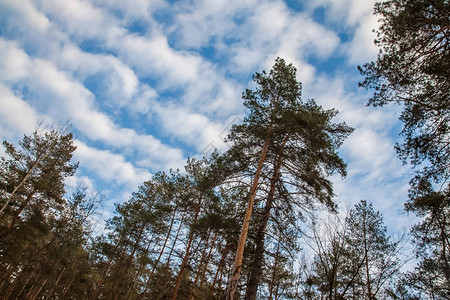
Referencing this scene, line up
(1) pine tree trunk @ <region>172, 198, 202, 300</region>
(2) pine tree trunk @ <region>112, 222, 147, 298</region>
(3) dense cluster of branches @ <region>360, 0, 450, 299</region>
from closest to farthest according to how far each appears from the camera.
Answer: (3) dense cluster of branches @ <region>360, 0, 450, 299</region>
(1) pine tree trunk @ <region>172, 198, 202, 300</region>
(2) pine tree trunk @ <region>112, 222, 147, 298</region>

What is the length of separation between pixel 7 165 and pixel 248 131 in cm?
1447

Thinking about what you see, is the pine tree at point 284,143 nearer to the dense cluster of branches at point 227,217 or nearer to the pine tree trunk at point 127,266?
the dense cluster of branches at point 227,217

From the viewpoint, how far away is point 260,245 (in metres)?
7.81

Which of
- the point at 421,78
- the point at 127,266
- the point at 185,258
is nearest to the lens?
the point at 421,78

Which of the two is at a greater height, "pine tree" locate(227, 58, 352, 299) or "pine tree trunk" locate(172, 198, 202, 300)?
"pine tree" locate(227, 58, 352, 299)

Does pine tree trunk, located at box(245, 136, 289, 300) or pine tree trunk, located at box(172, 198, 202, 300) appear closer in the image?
pine tree trunk, located at box(245, 136, 289, 300)

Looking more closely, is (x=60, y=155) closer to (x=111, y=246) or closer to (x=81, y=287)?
(x=111, y=246)

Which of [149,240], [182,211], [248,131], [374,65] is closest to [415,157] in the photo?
[374,65]

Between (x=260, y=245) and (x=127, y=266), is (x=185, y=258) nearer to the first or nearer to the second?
(x=260, y=245)

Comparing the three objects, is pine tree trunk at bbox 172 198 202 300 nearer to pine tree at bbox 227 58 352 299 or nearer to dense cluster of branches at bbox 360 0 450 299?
pine tree at bbox 227 58 352 299

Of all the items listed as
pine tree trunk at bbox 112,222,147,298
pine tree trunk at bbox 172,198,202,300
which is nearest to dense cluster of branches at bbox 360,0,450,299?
pine tree trunk at bbox 172,198,202,300

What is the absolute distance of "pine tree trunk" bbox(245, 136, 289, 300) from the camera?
7.39 meters

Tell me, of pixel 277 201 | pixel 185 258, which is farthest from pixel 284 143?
pixel 185 258

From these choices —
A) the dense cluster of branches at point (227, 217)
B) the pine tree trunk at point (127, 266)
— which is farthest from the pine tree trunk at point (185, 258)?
the pine tree trunk at point (127, 266)
